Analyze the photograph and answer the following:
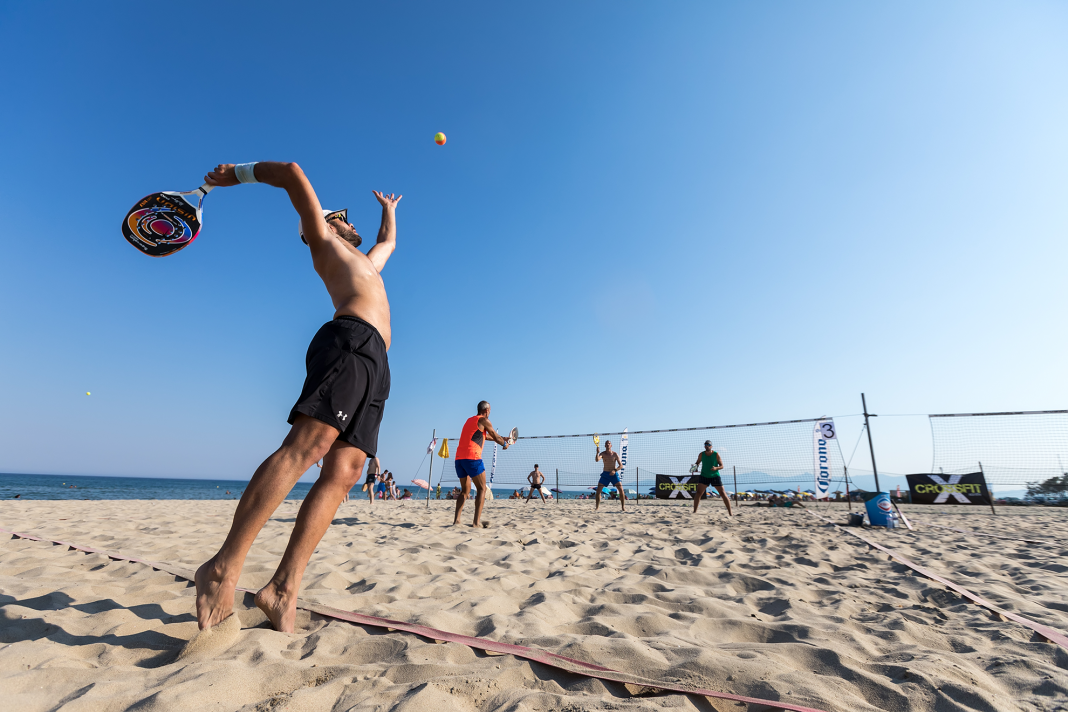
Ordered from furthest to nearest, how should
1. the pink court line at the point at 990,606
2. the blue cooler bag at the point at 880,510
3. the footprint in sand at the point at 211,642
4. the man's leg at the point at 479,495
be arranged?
the blue cooler bag at the point at 880,510 → the man's leg at the point at 479,495 → the pink court line at the point at 990,606 → the footprint in sand at the point at 211,642

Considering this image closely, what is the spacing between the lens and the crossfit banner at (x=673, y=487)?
54.0 feet

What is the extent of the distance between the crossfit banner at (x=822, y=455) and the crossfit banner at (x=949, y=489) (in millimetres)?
1846

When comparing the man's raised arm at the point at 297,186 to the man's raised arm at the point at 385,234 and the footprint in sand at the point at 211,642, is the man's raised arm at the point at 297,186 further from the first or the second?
the footprint in sand at the point at 211,642

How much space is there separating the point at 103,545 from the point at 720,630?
170 inches

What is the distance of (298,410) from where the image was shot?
1617 mm

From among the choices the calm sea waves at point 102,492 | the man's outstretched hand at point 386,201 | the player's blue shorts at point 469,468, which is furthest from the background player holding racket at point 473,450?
the calm sea waves at point 102,492

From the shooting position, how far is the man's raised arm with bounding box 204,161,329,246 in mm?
1920

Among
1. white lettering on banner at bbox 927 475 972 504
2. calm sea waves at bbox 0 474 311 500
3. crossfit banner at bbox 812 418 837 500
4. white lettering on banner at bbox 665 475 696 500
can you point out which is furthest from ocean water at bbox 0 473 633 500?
white lettering on banner at bbox 927 475 972 504

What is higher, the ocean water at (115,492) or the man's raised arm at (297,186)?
the man's raised arm at (297,186)

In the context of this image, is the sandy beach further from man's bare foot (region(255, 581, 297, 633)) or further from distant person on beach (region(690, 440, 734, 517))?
distant person on beach (region(690, 440, 734, 517))

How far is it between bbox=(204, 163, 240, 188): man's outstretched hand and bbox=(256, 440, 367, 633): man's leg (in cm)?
134

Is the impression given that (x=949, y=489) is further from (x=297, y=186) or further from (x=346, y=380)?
(x=297, y=186)

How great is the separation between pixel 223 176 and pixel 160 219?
57 cm

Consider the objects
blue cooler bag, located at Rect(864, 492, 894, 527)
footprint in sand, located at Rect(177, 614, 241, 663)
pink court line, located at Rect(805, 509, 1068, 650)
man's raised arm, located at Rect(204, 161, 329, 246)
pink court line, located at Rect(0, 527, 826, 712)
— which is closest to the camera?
pink court line, located at Rect(0, 527, 826, 712)
